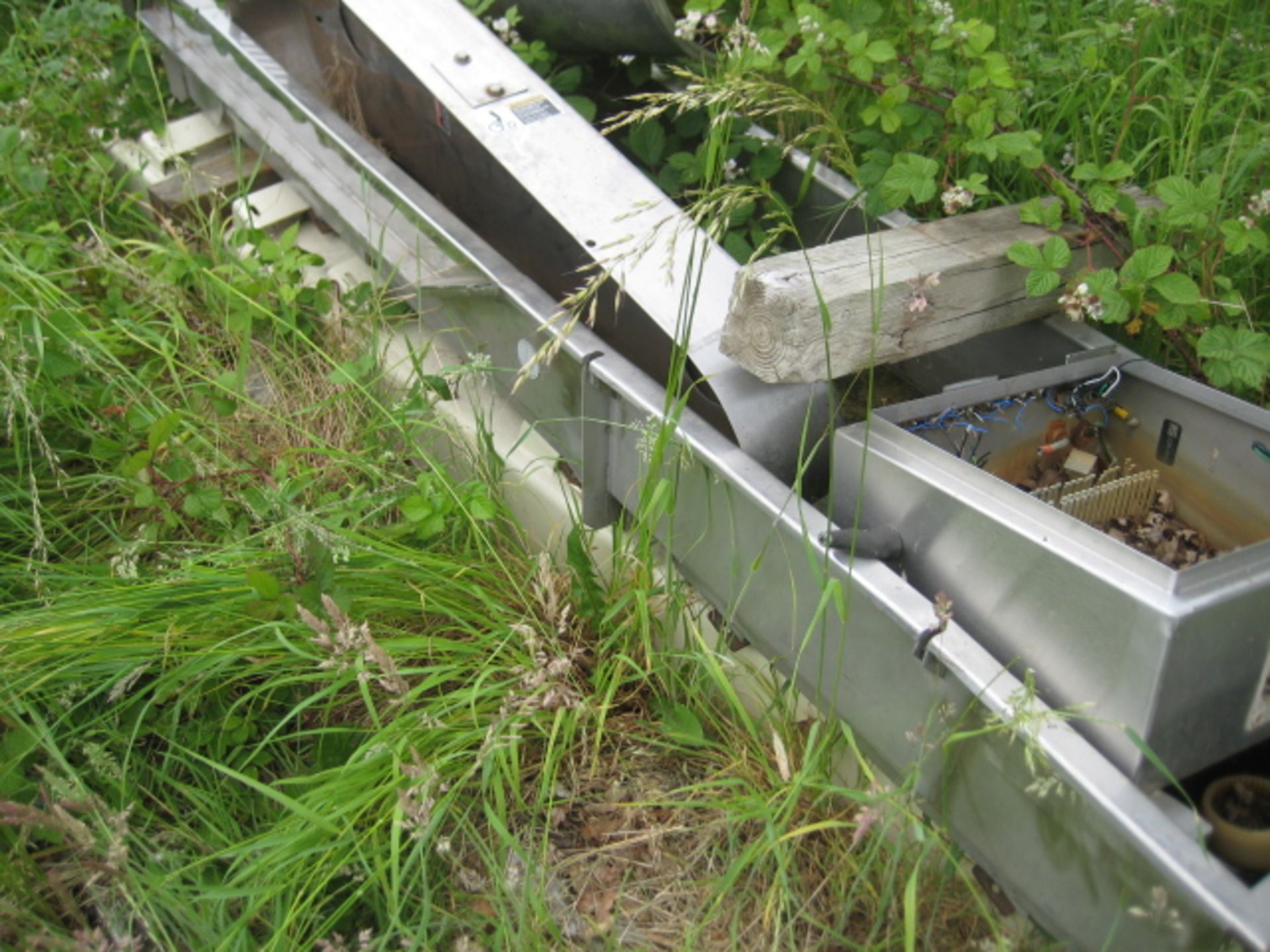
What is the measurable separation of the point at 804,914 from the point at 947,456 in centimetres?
73

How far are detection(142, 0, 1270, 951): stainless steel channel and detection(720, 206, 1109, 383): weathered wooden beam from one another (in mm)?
204

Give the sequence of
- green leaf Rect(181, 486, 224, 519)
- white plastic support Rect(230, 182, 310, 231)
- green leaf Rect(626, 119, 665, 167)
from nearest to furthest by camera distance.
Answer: green leaf Rect(181, 486, 224, 519) → green leaf Rect(626, 119, 665, 167) → white plastic support Rect(230, 182, 310, 231)

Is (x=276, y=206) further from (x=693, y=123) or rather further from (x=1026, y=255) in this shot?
(x=1026, y=255)

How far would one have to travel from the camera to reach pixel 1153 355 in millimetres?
2543

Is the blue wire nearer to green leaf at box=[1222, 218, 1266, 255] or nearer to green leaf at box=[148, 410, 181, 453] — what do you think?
green leaf at box=[1222, 218, 1266, 255]

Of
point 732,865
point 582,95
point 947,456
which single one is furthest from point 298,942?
point 582,95

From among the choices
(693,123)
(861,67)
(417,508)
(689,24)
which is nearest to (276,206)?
(693,123)

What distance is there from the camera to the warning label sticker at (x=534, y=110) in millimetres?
2717

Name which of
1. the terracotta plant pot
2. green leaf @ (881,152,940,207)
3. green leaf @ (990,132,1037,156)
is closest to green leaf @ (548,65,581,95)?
green leaf @ (881,152,940,207)

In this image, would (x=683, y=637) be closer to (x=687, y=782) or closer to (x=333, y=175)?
(x=687, y=782)

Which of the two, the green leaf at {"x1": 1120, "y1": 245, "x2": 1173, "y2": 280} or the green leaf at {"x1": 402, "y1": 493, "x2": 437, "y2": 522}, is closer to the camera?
the green leaf at {"x1": 1120, "y1": 245, "x2": 1173, "y2": 280}

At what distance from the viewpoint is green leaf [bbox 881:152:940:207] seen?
228 centimetres

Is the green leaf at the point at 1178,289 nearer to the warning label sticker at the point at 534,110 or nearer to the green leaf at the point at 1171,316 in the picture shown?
the green leaf at the point at 1171,316

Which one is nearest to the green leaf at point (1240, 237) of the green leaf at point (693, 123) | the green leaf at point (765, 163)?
the green leaf at point (765, 163)
